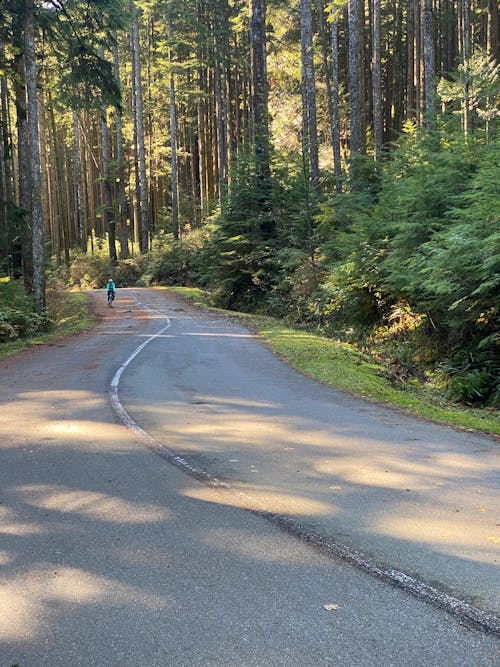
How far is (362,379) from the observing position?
12367 mm

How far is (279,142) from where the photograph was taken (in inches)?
1409

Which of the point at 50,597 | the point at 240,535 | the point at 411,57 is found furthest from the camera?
the point at 411,57

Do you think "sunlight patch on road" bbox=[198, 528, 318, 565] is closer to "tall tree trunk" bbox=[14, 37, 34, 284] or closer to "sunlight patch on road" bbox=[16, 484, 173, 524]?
"sunlight patch on road" bbox=[16, 484, 173, 524]

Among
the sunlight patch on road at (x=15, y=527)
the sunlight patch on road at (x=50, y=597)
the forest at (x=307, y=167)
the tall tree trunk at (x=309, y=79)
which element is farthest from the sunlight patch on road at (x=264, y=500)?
the tall tree trunk at (x=309, y=79)

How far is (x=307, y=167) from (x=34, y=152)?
11.7m

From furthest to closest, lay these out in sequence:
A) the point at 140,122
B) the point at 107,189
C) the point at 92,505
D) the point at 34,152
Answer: the point at 107,189 < the point at 140,122 < the point at 34,152 < the point at 92,505

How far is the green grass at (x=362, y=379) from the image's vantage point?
9.52m

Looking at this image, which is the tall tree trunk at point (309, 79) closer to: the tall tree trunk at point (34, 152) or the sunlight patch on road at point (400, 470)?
the tall tree trunk at point (34, 152)

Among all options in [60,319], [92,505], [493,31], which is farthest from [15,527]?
[493,31]

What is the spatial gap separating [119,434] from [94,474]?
5.36ft

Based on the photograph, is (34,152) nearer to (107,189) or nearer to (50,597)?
(50,597)

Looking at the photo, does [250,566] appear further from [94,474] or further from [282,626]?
[94,474]

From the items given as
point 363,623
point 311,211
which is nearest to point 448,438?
point 363,623

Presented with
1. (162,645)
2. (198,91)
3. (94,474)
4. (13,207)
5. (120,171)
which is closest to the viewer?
(162,645)
